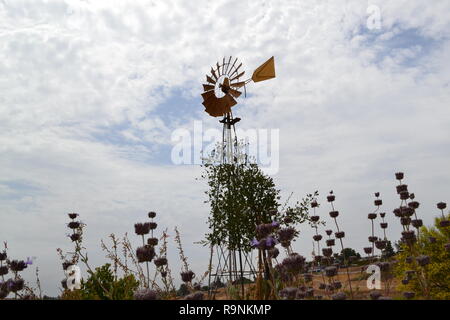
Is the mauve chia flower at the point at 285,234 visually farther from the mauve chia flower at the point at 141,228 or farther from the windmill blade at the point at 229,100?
the windmill blade at the point at 229,100

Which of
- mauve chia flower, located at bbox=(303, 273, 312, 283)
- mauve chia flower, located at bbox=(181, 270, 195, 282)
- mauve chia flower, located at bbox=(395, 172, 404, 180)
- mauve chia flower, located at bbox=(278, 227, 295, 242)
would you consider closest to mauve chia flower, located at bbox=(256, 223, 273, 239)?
mauve chia flower, located at bbox=(278, 227, 295, 242)

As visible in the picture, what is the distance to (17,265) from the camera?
5340 millimetres

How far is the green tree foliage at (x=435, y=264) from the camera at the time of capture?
28.7ft

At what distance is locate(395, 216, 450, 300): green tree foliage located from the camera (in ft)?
28.7

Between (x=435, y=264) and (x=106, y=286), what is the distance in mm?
7055

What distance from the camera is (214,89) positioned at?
9.55 metres

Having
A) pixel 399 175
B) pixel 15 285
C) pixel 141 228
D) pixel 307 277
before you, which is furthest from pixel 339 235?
pixel 15 285

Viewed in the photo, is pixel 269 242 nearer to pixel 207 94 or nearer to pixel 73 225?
pixel 73 225

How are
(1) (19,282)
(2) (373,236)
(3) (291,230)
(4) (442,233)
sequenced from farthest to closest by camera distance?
(4) (442,233) → (2) (373,236) → (1) (19,282) → (3) (291,230)

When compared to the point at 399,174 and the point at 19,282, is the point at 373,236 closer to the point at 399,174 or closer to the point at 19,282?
the point at 399,174

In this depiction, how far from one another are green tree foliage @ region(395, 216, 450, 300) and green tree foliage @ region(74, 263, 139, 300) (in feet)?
19.0

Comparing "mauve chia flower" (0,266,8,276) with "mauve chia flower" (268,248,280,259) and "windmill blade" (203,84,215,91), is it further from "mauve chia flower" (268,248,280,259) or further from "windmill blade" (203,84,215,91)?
"windmill blade" (203,84,215,91)
